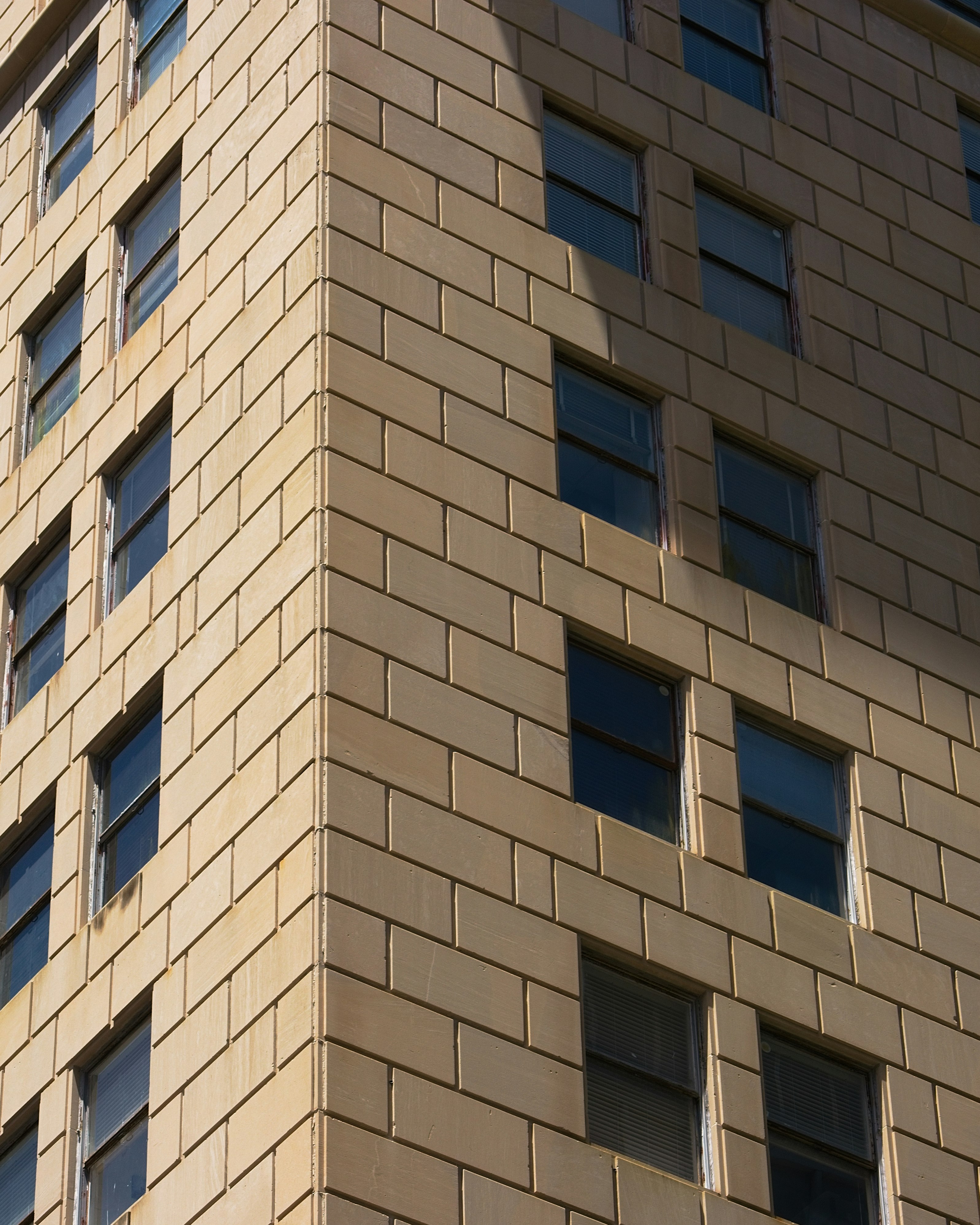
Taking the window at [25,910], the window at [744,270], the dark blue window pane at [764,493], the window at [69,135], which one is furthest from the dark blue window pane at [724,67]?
the window at [25,910]

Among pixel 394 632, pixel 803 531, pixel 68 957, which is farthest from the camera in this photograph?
pixel 803 531

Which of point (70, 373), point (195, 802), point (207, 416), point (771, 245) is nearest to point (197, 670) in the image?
point (195, 802)

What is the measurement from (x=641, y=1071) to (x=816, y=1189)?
6.49 feet

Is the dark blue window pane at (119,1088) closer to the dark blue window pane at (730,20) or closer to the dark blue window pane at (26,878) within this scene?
the dark blue window pane at (26,878)

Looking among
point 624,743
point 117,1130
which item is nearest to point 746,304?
point 624,743

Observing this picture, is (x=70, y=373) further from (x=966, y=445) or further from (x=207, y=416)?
(x=966, y=445)

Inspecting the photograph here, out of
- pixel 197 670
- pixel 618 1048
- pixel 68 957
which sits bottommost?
pixel 618 1048

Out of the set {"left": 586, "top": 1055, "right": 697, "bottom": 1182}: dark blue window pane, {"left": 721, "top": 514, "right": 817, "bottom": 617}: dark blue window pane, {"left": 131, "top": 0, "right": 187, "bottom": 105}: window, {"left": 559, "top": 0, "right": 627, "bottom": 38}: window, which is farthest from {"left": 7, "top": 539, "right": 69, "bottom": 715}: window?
{"left": 559, "top": 0, "right": 627, "bottom": 38}: window

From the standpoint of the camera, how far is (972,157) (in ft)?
110

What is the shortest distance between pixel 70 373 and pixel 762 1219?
13434 mm

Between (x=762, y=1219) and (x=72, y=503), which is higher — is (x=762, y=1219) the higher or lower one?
the lower one

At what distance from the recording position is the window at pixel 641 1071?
22672 millimetres

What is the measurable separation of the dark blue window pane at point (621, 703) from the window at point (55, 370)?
26.6ft

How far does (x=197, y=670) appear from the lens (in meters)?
24.8
